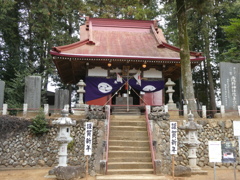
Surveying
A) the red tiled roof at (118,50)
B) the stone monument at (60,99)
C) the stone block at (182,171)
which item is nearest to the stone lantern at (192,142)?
the stone block at (182,171)

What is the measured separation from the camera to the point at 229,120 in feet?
31.9

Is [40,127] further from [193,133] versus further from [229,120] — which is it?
[229,120]

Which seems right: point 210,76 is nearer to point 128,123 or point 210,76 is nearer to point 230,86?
point 230,86

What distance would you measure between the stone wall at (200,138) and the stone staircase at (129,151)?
2.17ft

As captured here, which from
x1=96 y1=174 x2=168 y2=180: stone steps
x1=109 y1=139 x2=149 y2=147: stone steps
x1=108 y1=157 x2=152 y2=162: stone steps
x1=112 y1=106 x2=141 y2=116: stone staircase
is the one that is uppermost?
x1=112 y1=106 x2=141 y2=116: stone staircase

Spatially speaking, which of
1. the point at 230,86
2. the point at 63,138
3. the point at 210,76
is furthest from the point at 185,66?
the point at 210,76

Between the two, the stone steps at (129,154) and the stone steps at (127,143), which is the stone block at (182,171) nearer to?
the stone steps at (129,154)

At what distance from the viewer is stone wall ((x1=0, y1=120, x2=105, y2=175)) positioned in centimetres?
864

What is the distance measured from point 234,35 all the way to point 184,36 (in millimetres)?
3656

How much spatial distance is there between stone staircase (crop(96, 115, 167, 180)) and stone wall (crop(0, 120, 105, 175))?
2.37ft

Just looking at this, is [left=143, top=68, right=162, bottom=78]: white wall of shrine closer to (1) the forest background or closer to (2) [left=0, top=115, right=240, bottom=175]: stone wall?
(2) [left=0, top=115, right=240, bottom=175]: stone wall

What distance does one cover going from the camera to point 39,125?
29.8ft

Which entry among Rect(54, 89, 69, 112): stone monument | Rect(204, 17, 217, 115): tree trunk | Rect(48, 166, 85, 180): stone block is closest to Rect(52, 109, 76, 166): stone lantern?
Rect(48, 166, 85, 180): stone block

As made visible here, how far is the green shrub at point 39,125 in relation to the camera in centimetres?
901
